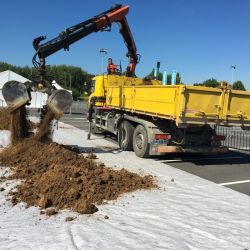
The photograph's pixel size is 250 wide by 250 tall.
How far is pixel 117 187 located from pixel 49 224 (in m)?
2.25

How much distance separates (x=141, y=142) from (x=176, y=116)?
Answer: 250 cm

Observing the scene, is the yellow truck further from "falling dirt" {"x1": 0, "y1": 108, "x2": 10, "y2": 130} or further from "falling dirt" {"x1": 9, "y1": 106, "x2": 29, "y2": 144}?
"falling dirt" {"x1": 0, "y1": 108, "x2": 10, "y2": 130}

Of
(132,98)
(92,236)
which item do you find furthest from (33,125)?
(92,236)

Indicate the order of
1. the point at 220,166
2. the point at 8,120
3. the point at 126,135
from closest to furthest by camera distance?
the point at 220,166
the point at 126,135
the point at 8,120

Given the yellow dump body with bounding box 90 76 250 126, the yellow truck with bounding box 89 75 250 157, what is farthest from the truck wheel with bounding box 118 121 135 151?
the yellow dump body with bounding box 90 76 250 126

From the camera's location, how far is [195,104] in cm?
1068

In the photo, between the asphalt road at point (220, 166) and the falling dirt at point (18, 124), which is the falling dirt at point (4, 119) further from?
the asphalt road at point (220, 166)

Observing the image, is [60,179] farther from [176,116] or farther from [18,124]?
[176,116]

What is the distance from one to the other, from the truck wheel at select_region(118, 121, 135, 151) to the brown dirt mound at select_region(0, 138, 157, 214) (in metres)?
3.72

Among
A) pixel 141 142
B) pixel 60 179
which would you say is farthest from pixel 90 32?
pixel 60 179

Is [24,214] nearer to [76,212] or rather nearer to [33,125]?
[76,212]

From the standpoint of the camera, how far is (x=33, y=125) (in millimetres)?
11625

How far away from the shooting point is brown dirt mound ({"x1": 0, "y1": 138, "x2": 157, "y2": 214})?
707cm

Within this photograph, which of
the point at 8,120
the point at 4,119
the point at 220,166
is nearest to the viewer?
the point at 220,166
